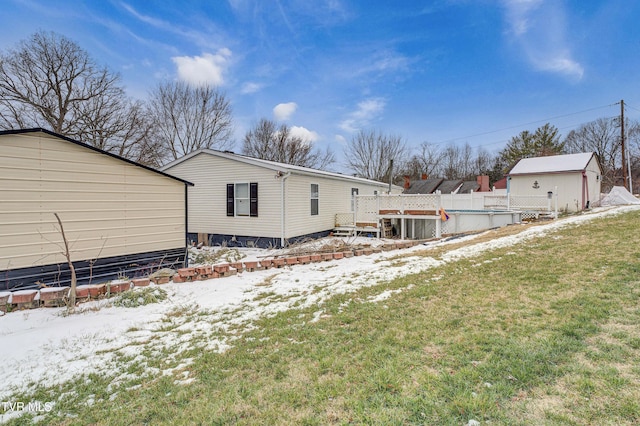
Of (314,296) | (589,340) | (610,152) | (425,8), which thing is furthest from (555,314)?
(610,152)

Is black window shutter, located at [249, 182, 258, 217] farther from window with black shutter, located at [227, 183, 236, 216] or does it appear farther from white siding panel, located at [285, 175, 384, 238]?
white siding panel, located at [285, 175, 384, 238]

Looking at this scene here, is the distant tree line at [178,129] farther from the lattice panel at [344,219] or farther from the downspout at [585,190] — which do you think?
the downspout at [585,190]

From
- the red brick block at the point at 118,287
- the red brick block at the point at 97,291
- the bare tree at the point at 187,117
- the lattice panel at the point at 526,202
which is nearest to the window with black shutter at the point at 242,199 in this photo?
the red brick block at the point at 118,287

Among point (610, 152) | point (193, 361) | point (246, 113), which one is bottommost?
point (193, 361)

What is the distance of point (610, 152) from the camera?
123ft

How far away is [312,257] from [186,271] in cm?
283

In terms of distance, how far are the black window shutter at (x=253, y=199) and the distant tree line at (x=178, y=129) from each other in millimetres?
11663

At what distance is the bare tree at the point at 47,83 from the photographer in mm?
17250

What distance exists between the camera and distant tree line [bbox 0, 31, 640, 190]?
18000 mm

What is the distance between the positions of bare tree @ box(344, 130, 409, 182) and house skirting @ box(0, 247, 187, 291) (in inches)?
1102

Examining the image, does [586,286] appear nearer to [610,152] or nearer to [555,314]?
[555,314]

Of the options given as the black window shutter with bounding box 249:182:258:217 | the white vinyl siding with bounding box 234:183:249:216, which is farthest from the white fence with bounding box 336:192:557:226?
the white vinyl siding with bounding box 234:183:249:216

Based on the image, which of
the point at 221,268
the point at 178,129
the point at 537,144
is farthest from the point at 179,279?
the point at 537,144

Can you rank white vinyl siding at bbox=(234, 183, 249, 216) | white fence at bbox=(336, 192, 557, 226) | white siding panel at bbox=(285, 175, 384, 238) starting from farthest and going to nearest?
1. white fence at bbox=(336, 192, 557, 226)
2. white vinyl siding at bbox=(234, 183, 249, 216)
3. white siding panel at bbox=(285, 175, 384, 238)
